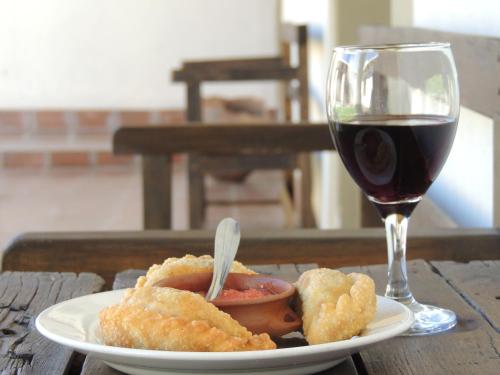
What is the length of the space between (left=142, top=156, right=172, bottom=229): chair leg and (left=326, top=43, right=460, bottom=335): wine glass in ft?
4.20

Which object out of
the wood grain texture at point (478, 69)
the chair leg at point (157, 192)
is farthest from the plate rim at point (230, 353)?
the chair leg at point (157, 192)

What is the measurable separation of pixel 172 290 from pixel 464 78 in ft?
2.94

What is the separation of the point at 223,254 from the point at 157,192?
1414 millimetres

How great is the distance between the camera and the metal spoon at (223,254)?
670mm

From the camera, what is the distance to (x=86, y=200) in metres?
5.21

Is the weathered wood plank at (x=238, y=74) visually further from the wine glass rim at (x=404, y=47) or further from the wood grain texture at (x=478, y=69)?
the wine glass rim at (x=404, y=47)

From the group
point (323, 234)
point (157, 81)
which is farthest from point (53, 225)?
point (323, 234)

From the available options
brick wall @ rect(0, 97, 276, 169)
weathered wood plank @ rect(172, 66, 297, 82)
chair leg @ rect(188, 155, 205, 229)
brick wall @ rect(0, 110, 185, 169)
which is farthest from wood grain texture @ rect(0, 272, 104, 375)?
brick wall @ rect(0, 110, 185, 169)

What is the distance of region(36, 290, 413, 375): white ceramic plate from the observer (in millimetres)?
571

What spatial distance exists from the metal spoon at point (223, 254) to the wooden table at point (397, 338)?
9 centimetres

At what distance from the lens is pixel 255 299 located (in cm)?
64

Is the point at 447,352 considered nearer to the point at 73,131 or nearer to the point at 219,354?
the point at 219,354

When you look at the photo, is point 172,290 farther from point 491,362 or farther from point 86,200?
point 86,200

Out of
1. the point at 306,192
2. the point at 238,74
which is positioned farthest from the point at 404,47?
the point at 238,74
